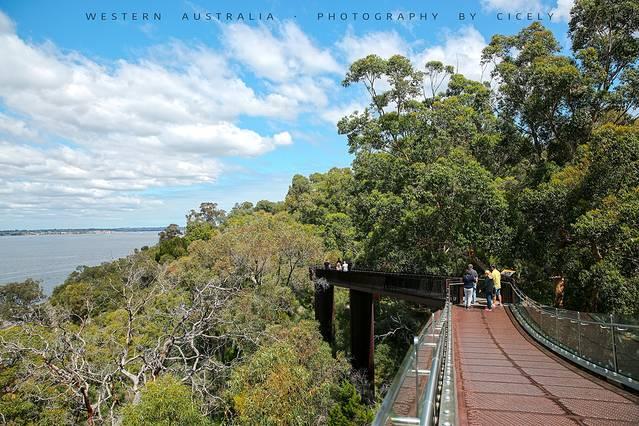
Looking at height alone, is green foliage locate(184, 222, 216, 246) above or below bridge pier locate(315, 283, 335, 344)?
above

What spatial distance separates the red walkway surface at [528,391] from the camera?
4176 mm

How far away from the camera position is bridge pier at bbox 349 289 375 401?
22812mm

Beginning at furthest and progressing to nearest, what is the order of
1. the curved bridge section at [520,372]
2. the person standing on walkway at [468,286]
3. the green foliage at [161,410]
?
the person standing on walkway at [468,286] → the green foliage at [161,410] → the curved bridge section at [520,372]

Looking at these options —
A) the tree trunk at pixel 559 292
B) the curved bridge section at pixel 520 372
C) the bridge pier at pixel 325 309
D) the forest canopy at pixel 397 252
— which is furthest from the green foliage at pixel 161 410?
the bridge pier at pixel 325 309

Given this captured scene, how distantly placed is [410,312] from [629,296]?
18347 mm

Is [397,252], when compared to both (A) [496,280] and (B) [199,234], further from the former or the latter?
(B) [199,234]

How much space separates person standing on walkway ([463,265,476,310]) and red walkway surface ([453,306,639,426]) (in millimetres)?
4920

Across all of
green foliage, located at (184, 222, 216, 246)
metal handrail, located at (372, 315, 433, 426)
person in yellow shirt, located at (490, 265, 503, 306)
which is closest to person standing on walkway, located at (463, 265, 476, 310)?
person in yellow shirt, located at (490, 265, 503, 306)

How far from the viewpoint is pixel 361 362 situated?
23109mm

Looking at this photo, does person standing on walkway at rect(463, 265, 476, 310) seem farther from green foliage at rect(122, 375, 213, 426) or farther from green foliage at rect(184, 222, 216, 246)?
green foliage at rect(184, 222, 216, 246)

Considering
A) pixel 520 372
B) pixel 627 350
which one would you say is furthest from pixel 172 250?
pixel 627 350

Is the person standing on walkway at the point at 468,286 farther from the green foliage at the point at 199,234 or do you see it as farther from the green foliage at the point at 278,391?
the green foliage at the point at 199,234

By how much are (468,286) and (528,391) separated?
30.0 feet

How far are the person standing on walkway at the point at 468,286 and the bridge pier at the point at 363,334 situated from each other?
846 centimetres
